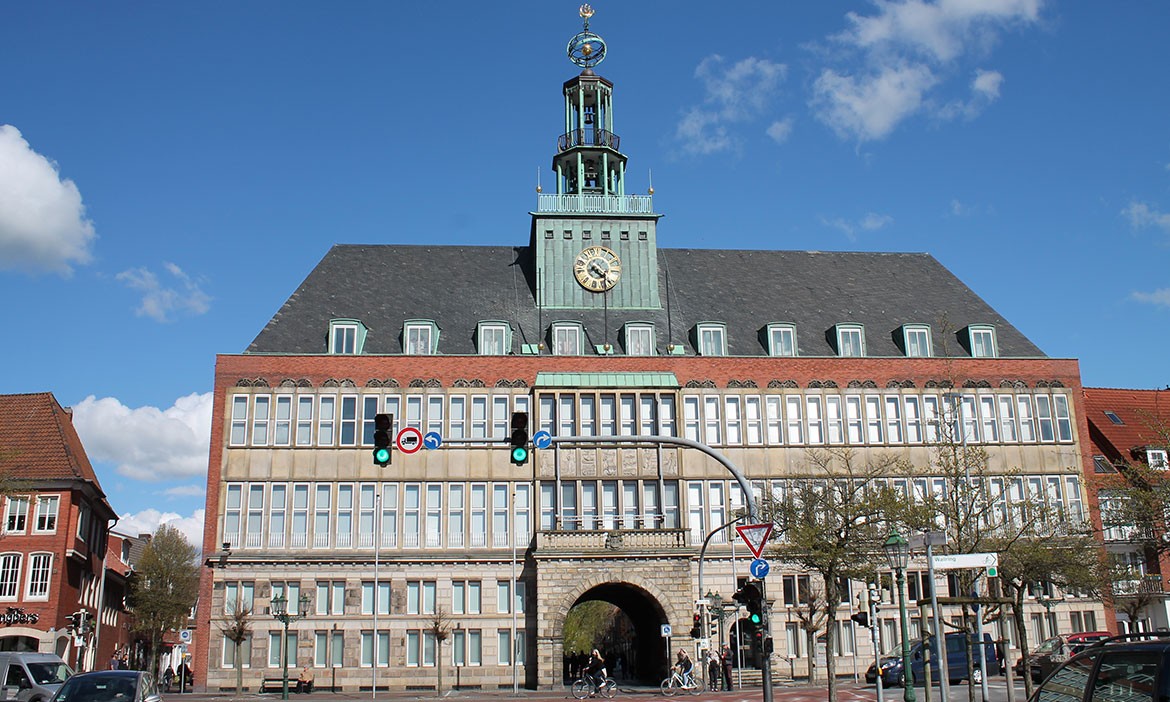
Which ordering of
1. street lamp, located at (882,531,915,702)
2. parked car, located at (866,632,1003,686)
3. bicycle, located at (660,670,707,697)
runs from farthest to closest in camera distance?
bicycle, located at (660,670,707,697) → parked car, located at (866,632,1003,686) → street lamp, located at (882,531,915,702)

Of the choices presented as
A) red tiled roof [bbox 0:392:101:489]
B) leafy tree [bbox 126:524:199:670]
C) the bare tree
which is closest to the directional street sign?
the bare tree

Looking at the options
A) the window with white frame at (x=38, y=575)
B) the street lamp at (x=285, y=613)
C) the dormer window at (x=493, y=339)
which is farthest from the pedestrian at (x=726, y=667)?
the window with white frame at (x=38, y=575)

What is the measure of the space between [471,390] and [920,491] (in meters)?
21.5

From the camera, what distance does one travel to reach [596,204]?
57062mm

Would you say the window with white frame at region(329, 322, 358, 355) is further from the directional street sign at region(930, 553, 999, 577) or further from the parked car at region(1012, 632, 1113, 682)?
the directional street sign at region(930, 553, 999, 577)

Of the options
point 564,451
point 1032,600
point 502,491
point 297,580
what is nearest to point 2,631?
point 297,580

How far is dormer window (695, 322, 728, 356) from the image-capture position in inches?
2082

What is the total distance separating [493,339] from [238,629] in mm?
17128

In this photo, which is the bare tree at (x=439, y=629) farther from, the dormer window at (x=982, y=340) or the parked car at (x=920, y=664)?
the dormer window at (x=982, y=340)

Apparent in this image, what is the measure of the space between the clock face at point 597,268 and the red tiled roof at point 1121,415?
27.7 metres

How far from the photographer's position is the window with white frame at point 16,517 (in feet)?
169

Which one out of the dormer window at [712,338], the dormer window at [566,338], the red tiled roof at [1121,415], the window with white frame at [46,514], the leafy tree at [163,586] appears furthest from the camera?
the leafy tree at [163,586]

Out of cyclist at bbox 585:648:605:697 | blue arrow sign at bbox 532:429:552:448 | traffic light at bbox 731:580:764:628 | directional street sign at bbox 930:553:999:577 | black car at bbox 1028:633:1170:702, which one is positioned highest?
blue arrow sign at bbox 532:429:552:448

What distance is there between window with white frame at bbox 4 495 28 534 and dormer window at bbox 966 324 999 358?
153 ft
